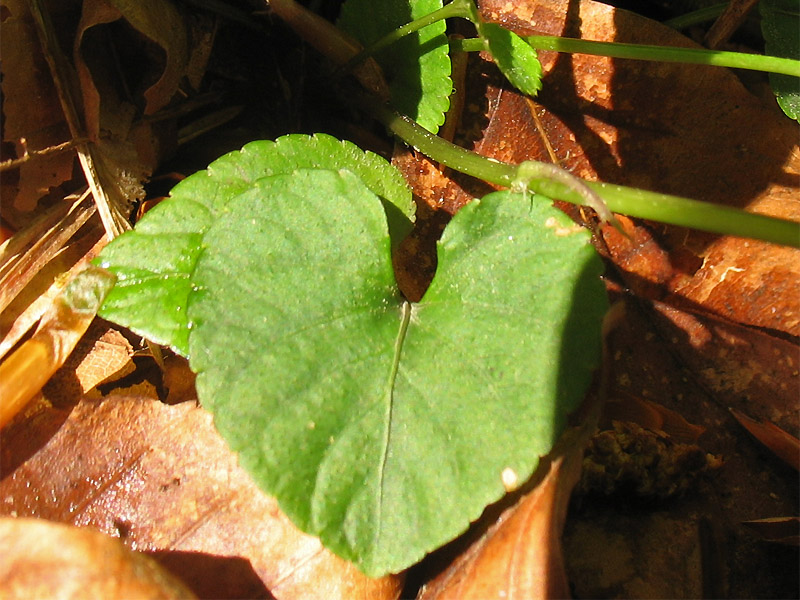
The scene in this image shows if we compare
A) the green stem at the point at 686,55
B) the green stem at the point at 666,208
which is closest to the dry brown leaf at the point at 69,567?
the green stem at the point at 666,208

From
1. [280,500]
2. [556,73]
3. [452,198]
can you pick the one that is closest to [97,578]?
[280,500]

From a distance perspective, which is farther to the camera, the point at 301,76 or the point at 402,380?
the point at 301,76

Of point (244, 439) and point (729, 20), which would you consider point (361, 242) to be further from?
point (729, 20)

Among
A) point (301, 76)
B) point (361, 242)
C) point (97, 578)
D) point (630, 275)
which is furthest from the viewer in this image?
point (301, 76)

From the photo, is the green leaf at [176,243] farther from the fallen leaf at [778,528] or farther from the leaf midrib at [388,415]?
the fallen leaf at [778,528]

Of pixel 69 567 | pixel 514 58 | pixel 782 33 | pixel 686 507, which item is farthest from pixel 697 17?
pixel 69 567

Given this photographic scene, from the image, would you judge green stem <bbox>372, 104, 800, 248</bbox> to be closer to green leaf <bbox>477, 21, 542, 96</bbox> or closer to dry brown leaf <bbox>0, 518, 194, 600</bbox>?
green leaf <bbox>477, 21, 542, 96</bbox>

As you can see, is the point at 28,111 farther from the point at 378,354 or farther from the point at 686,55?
the point at 686,55

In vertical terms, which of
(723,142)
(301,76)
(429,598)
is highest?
(301,76)
